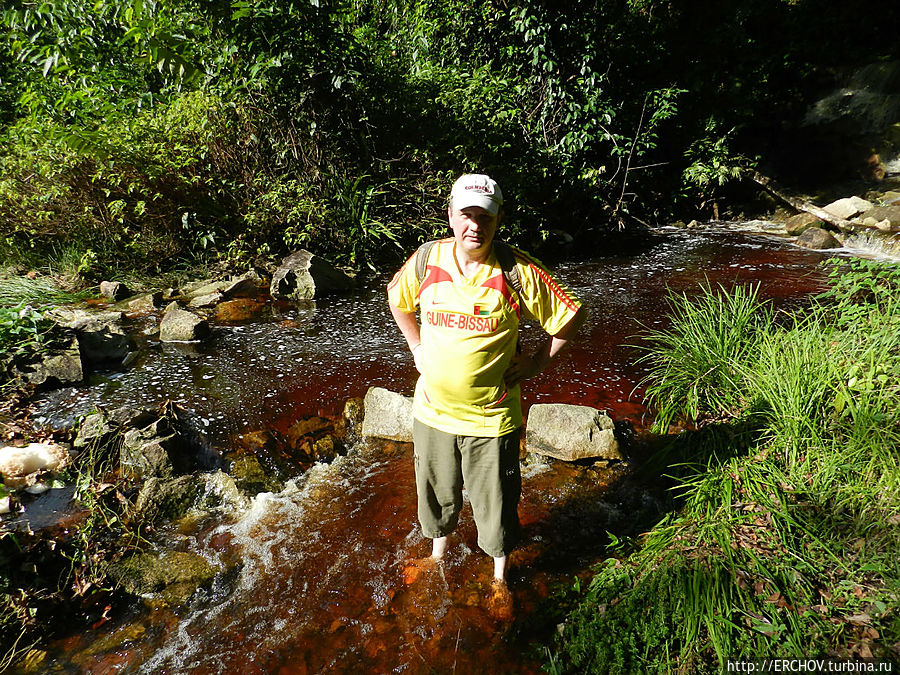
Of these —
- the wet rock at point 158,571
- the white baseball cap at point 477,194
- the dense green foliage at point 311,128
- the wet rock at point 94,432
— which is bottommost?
the wet rock at point 158,571

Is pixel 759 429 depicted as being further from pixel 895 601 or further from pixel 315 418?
pixel 315 418

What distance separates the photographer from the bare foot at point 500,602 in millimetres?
2689

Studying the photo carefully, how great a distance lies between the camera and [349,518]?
11.3ft

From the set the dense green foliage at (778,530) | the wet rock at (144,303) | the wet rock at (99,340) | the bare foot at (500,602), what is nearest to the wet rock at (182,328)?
the wet rock at (99,340)

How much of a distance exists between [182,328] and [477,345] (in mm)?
5280

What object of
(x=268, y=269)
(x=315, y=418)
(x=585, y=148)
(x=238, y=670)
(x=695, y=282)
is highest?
(x=585, y=148)

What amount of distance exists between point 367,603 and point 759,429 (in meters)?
2.77

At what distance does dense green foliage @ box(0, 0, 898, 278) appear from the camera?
24.4ft

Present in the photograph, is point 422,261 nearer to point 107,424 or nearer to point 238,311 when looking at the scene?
point 107,424

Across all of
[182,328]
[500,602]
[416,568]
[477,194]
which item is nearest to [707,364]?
[500,602]

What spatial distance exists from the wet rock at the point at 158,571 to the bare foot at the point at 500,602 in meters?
1.68

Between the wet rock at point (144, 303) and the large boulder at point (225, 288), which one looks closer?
the wet rock at point (144, 303)

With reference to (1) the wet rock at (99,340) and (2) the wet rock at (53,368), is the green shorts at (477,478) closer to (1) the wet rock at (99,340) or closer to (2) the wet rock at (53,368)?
(2) the wet rock at (53,368)

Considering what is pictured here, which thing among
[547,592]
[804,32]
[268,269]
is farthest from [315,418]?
[804,32]
